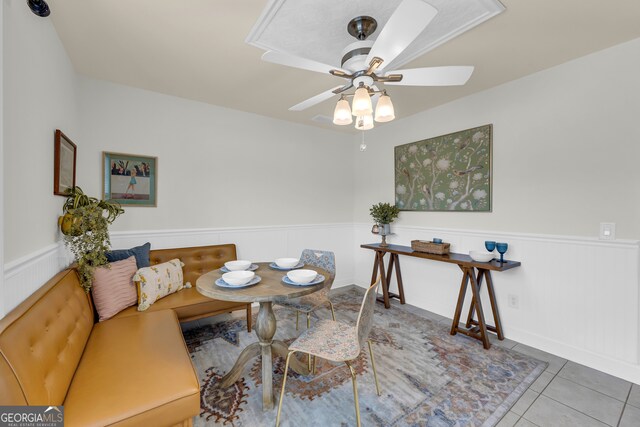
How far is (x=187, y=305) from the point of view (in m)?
2.28

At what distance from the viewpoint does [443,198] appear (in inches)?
125

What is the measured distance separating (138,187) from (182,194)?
41cm

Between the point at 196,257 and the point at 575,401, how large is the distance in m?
3.27

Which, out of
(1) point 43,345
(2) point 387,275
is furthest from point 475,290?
(1) point 43,345

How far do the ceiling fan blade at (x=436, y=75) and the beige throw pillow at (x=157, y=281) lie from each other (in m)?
2.38

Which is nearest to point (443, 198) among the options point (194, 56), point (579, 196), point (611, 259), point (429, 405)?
point (579, 196)

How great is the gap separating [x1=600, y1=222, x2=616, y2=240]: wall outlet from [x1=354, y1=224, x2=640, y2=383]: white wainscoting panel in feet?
0.13

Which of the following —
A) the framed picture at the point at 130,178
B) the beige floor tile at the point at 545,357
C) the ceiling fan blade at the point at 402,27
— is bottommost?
the beige floor tile at the point at 545,357

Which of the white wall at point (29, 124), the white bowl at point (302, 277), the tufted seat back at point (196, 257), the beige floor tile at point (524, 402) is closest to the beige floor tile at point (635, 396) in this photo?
the beige floor tile at point (524, 402)

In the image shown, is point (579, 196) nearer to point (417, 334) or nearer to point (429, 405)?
point (417, 334)

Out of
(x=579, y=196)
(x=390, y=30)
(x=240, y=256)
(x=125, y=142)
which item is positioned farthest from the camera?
(x=240, y=256)

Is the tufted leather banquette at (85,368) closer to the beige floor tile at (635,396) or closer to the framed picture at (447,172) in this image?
the beige floor tile at (635,396)

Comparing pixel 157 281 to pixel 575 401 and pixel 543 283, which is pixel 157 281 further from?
pixel 543 283

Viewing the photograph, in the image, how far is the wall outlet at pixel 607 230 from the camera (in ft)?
6.86
